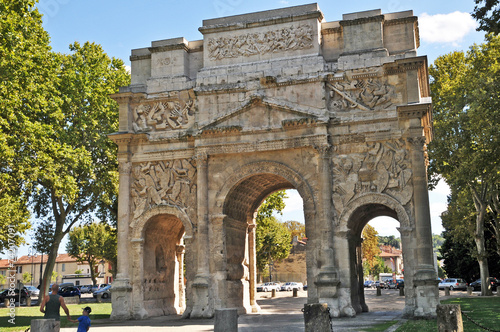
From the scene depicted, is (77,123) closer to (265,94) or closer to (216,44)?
(216,44)

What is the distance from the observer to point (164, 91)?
23203mm

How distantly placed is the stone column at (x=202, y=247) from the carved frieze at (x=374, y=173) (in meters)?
5.08

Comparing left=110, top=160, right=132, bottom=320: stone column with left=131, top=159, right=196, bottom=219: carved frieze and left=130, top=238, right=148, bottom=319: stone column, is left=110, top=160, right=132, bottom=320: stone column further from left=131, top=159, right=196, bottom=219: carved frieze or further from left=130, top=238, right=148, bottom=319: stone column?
left=131, top=159, right=196, bottom=219: carved frieze

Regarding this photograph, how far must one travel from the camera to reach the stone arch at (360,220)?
1981 centimetres

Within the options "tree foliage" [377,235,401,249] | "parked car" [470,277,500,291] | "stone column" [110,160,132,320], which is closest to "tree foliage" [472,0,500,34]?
"stone column" [110,160,132,320]

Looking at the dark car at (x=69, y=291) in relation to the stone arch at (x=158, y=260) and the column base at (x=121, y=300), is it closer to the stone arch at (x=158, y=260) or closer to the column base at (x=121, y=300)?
the stone arch at (x=158, y=260)

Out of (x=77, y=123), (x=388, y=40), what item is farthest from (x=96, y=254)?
(x=388, y=40)

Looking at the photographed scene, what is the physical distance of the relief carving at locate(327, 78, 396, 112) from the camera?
20.8 meters

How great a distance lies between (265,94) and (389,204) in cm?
641

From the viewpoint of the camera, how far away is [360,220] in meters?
22.6

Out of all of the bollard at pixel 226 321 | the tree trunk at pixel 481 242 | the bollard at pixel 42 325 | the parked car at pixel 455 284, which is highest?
the tree trunk at pixel 481 242

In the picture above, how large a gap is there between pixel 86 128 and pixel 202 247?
1377 centimetres

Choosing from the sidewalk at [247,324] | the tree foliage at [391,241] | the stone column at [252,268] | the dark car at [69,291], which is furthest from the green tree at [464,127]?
the tree foliage at [391,241]

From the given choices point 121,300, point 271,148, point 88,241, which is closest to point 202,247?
point 121,300
